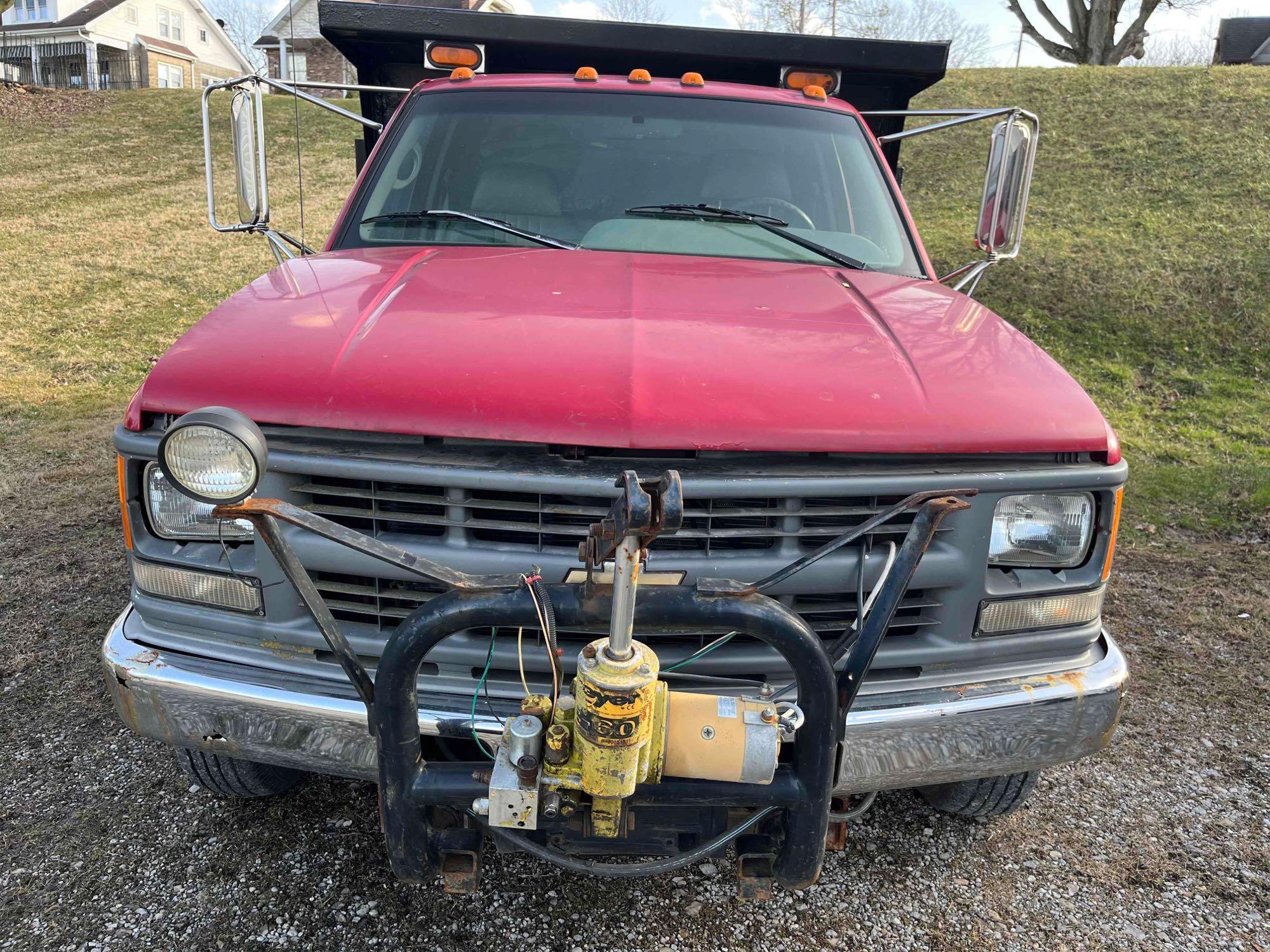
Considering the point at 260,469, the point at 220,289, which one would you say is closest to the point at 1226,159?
the point at 220,289

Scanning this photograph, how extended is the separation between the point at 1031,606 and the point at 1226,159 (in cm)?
1548

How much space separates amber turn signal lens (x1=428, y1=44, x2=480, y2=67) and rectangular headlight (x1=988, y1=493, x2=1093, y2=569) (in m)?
3.22

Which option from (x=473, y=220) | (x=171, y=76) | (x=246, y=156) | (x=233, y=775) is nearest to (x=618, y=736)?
(x=233, y=775)

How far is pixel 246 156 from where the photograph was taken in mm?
3393

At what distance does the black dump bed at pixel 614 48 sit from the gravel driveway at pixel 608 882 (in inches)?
116

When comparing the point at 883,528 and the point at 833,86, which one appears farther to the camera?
the point at 833,86

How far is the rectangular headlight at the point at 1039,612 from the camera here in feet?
7.26

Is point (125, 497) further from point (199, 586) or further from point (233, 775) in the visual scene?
point (233, 775)

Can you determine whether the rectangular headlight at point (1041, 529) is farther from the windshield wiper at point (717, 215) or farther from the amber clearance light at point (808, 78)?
the amber clearance light at point (808, 78)

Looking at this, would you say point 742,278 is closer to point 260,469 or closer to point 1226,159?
point 260,469

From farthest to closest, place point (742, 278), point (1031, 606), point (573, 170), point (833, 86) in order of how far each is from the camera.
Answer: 1. point (833, 86)
2. point (573, 170)
3. point (742, 278)
4. point (1031, 606)

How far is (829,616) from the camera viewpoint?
7.26 ft

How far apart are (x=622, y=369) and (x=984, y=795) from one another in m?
1.70

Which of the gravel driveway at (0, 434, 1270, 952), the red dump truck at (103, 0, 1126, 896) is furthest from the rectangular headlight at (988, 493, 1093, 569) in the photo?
the gravel driveway at (0, 434, 1270, 952)
